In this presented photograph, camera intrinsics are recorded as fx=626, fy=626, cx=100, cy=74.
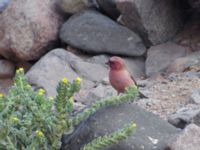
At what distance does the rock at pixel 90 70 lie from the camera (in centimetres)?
764

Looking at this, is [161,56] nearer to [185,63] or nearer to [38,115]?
[185,63]

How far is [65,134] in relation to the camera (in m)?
4.43

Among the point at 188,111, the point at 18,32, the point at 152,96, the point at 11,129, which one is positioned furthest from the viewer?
the point at 18,32

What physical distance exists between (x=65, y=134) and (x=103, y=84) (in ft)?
9.53

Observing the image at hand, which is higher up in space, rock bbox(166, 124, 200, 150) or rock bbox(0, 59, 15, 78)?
rock bbox(166, 124, 200, 150)

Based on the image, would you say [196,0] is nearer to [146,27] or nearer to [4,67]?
[146,27]

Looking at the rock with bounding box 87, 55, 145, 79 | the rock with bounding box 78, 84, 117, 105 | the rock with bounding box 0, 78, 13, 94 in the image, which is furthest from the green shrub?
the rock with bounding box 0, 78, 13, 94

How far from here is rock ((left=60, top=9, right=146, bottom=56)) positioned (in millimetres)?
7934

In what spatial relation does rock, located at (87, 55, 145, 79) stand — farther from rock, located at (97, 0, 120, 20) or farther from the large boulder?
rock, located at (97, 0, 120, 20)

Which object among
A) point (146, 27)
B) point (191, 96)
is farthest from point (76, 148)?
point (146, 27)

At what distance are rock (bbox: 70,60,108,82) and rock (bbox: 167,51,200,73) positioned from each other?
84 centimetres

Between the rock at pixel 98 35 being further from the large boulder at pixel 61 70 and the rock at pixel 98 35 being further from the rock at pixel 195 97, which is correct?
the rock at pixel 195 97

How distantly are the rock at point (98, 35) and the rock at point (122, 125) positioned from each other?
3.43m

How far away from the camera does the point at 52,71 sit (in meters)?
7.61
